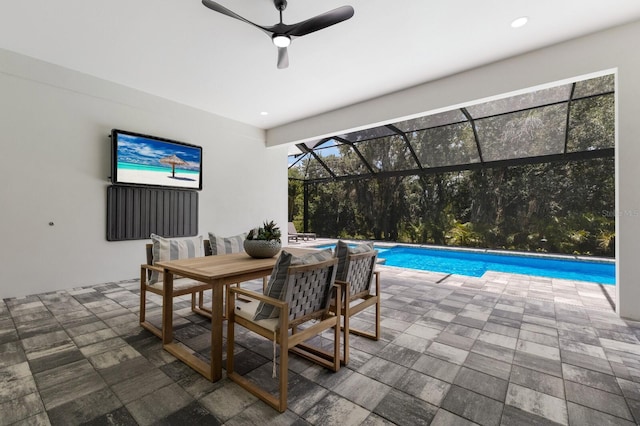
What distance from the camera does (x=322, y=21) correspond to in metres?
2.42

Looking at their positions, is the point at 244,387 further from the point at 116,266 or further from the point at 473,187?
the point at 473,187

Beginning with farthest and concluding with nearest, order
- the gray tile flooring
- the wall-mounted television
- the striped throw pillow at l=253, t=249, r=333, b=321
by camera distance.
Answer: the wall-mounted television → the striped throw pillow at l=253, t=249, r=333, b=321 → the gray tile flooring

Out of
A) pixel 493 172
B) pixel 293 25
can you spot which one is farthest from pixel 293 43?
pixel 493 172

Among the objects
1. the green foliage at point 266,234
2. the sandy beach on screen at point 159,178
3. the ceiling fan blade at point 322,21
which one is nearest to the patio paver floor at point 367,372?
the green foliage at point 266,234

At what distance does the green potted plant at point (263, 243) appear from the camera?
2.56 metres

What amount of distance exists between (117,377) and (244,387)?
86 cm

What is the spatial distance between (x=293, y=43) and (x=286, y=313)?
2.99 meters

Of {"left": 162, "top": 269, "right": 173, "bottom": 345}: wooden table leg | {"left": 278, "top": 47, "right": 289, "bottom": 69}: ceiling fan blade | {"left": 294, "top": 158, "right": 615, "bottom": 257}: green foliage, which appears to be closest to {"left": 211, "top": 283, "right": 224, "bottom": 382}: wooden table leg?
{"left": 162, "top": 269, "right": 173, "bottom": 345}: wooden table leg

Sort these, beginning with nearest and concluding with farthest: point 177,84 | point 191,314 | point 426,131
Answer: point 191,314 < point 177,84 < point 426,131

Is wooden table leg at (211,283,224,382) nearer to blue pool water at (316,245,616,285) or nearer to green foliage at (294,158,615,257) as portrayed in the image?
blue pool water at (316,245,616,285)

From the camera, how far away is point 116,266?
4.41 meters

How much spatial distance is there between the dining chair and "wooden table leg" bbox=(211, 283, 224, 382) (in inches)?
2.6

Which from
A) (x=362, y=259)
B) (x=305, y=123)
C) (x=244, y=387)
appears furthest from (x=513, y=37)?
(x=244, y=387)

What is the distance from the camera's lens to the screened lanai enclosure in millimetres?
6027
